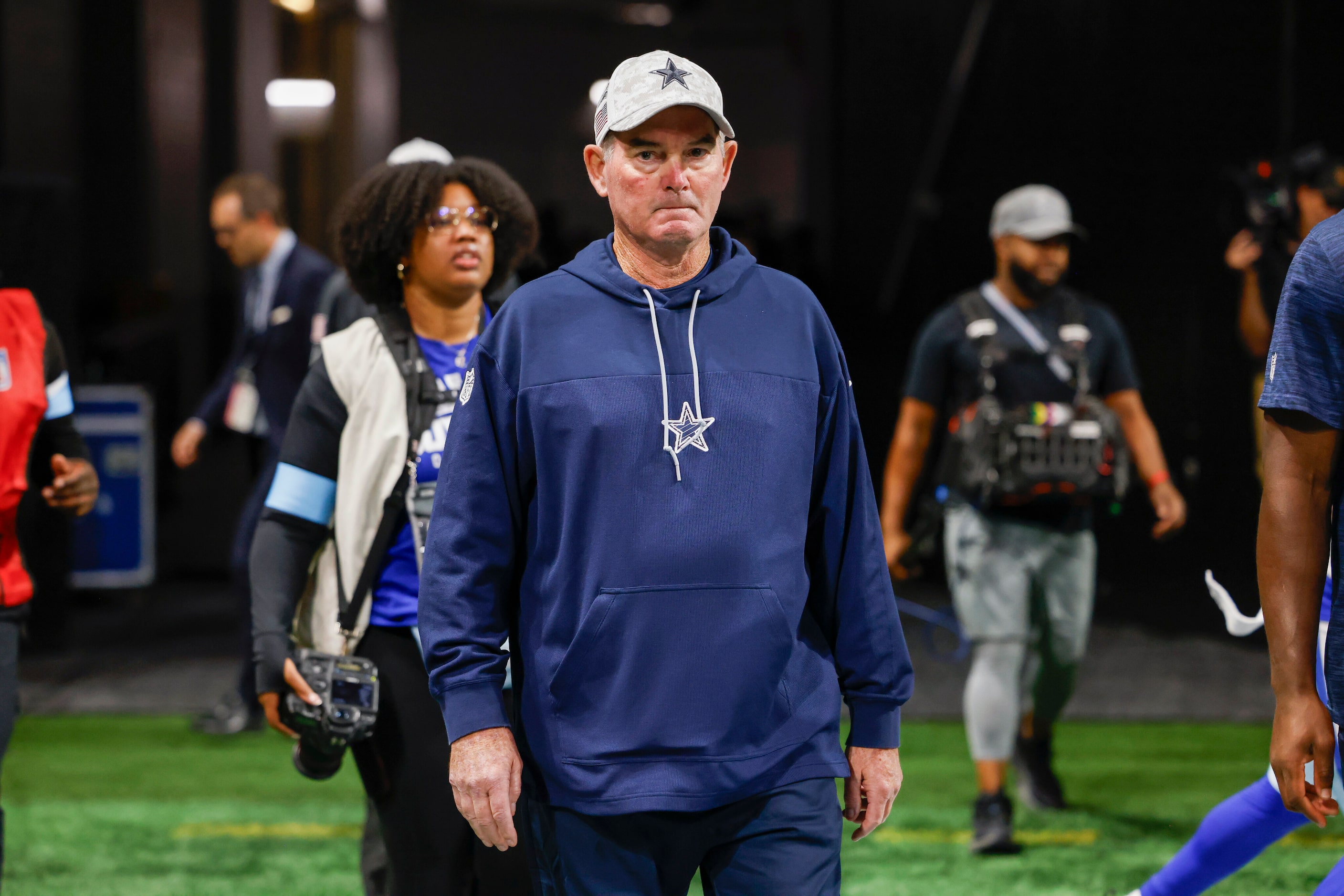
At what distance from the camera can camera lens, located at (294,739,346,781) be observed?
311 centimetres

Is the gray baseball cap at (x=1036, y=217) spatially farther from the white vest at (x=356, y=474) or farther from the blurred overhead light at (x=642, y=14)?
the blurred overhead light at (x=642, y=14)

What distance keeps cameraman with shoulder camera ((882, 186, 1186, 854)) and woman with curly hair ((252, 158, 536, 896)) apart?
7.38ft

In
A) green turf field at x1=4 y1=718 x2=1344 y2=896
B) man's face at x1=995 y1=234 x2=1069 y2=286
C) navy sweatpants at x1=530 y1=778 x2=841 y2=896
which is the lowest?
green turf field at x1=4 y1=718 x2=1344 y2=896

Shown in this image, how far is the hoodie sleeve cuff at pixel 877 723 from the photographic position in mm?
2396

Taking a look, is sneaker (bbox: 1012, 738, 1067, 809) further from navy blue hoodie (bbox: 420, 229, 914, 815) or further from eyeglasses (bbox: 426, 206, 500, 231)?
navy blue hoodie (bbox: 420, 229, 914, 815)

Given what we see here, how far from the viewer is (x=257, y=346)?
654cm

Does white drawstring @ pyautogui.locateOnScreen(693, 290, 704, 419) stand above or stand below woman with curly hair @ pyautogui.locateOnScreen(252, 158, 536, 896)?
above

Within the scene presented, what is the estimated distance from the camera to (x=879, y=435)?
9.59 m

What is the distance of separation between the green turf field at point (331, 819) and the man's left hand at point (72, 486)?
1.37 meters

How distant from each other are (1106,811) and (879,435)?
4.36 metres

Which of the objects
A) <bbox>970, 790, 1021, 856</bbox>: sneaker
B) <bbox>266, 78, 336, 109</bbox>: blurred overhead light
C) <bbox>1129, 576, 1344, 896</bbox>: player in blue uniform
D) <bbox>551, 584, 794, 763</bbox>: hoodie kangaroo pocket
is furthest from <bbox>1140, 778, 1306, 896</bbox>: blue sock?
<bbox>266, 78, 336, 109</bbox>: blurred overhead light

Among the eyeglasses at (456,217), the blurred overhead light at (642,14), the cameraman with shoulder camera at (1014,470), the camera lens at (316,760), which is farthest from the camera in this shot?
the blurred overhead light at (642,14)

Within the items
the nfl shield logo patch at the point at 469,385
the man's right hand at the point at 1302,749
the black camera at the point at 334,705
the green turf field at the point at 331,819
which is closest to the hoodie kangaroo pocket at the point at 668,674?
the nfl shield logo patch at the point at 469,385

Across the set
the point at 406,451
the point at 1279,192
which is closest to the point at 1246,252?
the point at 1279,192
